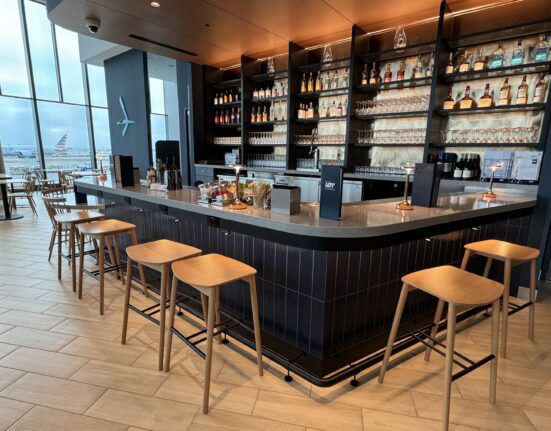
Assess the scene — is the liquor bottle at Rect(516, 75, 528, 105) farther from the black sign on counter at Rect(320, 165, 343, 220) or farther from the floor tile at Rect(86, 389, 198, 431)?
the floor tile at Rect(86, 389, 198, 431)

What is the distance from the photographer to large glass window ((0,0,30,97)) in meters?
7.66

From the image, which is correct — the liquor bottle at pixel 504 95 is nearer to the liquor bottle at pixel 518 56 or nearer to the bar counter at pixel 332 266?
the liquor bottle at pixel 518 56

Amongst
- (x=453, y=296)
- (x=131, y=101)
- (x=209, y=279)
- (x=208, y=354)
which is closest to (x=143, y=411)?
(x=208, y=354)

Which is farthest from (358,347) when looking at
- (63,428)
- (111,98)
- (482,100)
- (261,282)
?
(111,98)

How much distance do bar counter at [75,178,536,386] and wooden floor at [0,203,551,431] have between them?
0.17 meters

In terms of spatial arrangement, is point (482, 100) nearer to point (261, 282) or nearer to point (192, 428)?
point (261, 282)

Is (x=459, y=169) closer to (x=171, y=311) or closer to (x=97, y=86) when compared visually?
(x=171, y=311)

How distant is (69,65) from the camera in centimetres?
915

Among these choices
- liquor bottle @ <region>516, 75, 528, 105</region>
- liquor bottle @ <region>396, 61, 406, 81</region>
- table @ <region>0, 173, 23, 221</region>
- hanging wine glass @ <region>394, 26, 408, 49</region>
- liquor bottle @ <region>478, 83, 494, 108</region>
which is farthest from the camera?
table @ <region>0, 173, 23, 221</region>

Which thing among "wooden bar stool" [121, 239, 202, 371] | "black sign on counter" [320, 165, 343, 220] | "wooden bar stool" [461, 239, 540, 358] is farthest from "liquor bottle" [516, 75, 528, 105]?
"wooden bar stool" [121, 239, 202, 371]

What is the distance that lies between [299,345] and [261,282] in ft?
1.49

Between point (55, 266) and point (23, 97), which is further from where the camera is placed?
point (23, 97)

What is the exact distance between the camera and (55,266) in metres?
3.71

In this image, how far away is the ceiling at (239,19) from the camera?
3.53 m
